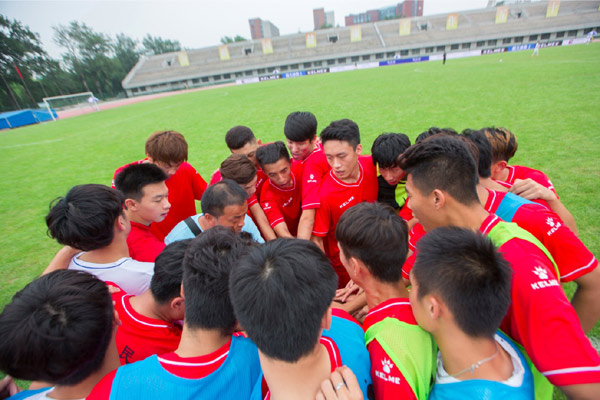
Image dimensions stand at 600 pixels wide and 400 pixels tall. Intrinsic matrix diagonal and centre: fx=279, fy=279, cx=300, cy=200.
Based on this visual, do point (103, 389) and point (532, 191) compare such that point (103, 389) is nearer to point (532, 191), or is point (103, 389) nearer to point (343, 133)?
point (343, 133)

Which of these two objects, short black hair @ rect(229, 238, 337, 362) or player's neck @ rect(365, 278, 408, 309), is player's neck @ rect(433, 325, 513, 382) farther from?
short black hair @ rect(229, 238, 337, 362)

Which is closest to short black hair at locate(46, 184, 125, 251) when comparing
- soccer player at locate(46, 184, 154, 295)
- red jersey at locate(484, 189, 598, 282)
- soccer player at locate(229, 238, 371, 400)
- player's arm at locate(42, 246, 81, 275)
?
soccer player at locate(46, 184, 154, 295)

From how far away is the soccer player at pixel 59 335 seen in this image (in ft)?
3.54

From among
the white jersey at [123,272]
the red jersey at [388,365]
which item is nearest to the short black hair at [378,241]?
the red jersey at [388,365]

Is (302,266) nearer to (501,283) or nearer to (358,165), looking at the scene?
(501,283)

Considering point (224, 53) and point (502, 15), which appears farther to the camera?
point (224, 53)

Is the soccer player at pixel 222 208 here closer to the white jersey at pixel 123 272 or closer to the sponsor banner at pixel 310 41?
the white jersey at pixel 123 272

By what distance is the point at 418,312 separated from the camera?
1.32 meters

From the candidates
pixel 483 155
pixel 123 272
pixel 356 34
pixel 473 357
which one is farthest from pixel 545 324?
pixel 356 34

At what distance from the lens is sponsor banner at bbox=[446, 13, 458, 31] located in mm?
49625

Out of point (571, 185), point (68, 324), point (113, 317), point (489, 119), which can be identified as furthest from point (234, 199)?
point (489, 119)

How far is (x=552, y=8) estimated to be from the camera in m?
45.5

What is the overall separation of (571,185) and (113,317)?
6.36 metres

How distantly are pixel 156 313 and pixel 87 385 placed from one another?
461 millimetres
